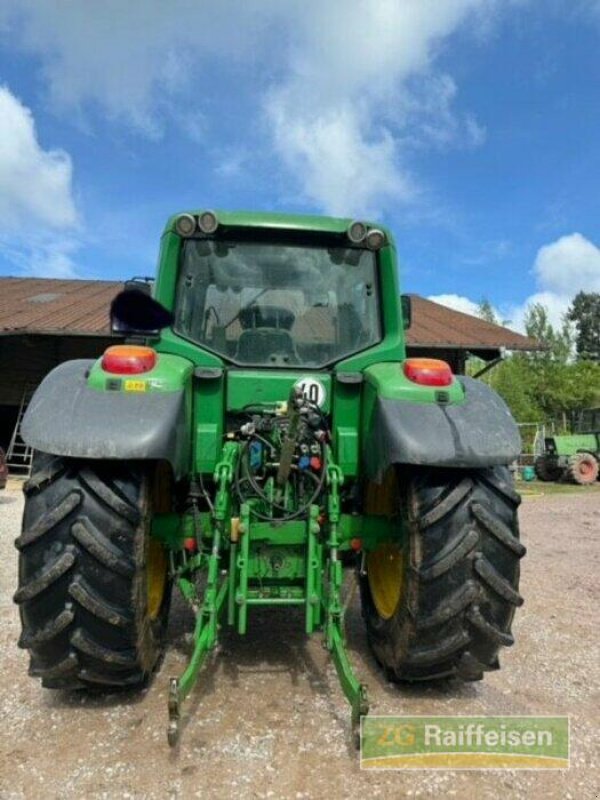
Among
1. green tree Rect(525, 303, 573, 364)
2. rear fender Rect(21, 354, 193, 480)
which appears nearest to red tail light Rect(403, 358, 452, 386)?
rear fender Rect(21, 354, 193, 480)

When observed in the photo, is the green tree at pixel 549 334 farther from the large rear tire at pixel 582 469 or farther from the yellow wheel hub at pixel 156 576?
the yellow wheel hub at pixel 156 576

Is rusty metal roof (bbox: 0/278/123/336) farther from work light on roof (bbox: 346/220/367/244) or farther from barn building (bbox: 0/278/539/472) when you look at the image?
work light on roof (bbox: 346/220/367/244)

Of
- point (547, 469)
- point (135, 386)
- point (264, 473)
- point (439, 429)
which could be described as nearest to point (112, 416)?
point (135, 386)

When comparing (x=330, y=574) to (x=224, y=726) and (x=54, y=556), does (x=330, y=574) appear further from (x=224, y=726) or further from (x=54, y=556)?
(x=54, y=556)

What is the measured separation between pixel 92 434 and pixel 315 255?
5.33ft

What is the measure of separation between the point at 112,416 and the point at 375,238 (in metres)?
1.72

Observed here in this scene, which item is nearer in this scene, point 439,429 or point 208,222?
point 439,429

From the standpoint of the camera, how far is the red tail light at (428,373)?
294cm

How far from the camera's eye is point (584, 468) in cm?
1750

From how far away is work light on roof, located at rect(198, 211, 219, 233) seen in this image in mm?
3270

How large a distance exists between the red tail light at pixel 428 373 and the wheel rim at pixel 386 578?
90cm

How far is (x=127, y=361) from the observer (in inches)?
111

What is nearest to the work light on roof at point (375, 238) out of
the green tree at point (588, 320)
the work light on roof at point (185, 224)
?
the work light on roof at point (185, 224)

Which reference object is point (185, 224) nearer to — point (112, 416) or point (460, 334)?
point (112, 416)
